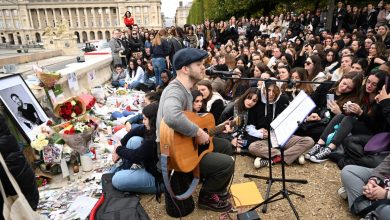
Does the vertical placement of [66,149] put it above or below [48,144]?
below

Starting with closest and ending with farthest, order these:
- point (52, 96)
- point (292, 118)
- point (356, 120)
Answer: point (292, 118) → point (356, 120) → point (52, 96)

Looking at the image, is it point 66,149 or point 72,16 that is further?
point 72,16

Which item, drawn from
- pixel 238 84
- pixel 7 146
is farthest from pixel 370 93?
pixel 7 146

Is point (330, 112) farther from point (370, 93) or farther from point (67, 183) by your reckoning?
point (67, 183)

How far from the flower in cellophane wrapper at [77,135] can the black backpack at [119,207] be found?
90cm

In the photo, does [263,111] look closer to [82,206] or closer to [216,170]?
[216,170]

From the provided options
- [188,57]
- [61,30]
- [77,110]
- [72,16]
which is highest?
[72,16]

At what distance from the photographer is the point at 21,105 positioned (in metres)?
4.33

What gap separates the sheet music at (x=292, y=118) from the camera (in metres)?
2.79

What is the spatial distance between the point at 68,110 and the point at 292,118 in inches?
139

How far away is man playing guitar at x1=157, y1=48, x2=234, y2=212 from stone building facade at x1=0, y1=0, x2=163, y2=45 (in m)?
85.3

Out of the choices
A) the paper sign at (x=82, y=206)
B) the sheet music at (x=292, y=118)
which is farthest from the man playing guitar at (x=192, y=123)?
the paper sign at (x=82, y=206)

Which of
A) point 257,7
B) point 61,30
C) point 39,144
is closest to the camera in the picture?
point 39,144

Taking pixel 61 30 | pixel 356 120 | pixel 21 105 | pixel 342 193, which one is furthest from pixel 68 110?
pixel 61 30
